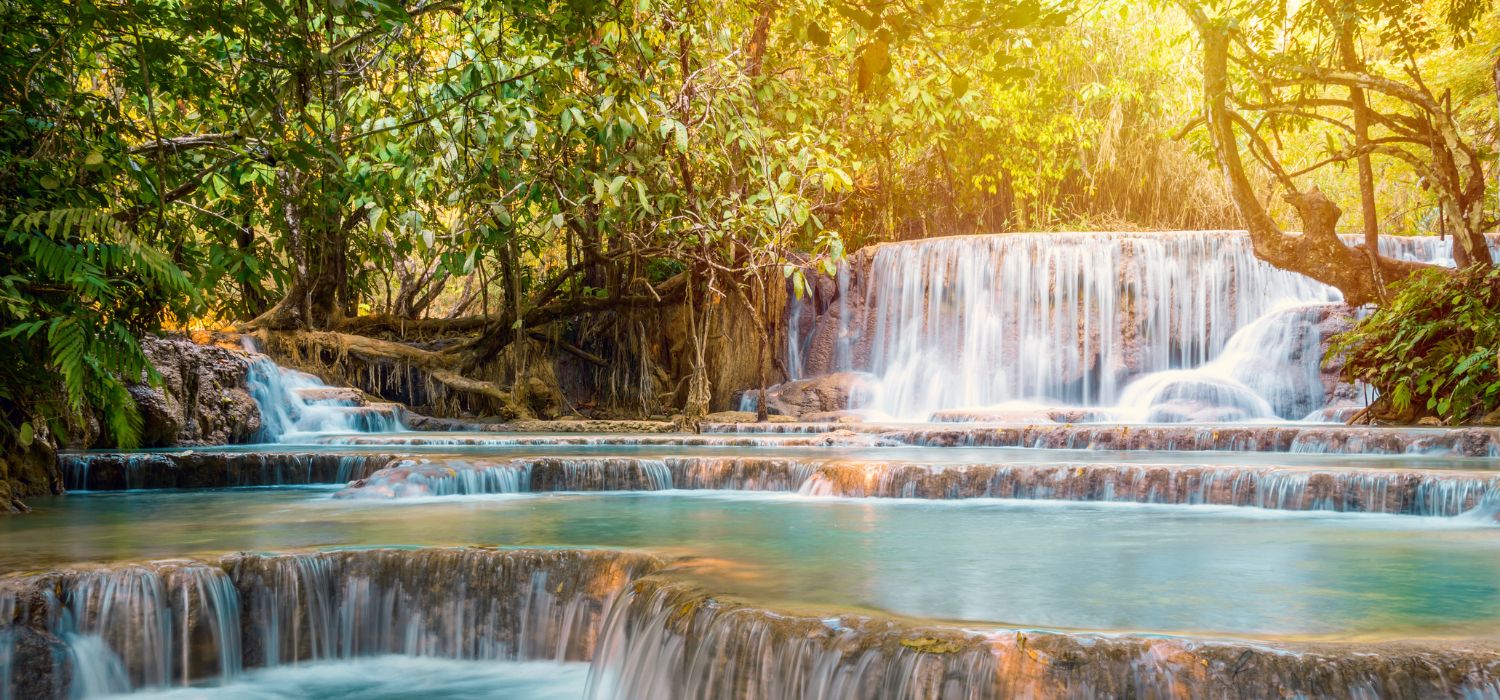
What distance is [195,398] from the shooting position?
1125 cm

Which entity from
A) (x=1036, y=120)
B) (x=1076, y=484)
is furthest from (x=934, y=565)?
(x=1036, y=120)

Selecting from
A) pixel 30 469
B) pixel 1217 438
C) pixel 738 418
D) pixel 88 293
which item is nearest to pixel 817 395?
pixel 738 418

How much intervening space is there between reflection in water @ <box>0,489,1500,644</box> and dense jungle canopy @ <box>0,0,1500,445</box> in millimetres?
842

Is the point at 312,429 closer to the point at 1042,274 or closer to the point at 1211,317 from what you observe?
the point at 1042,274

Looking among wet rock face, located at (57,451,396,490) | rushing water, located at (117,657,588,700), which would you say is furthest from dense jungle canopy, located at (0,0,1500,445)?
rushing water, located at (117,657,588,700)

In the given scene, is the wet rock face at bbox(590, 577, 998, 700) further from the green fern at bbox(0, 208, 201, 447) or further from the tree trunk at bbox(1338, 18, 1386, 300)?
the tree trunk at bbox(1338, 18, 1386, 300)

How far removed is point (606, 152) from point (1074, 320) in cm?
1047

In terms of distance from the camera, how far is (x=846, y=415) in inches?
585

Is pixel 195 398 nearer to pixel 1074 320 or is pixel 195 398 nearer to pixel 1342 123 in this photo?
pixel 1074 320

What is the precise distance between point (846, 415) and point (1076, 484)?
761 centimetres

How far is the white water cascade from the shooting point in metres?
15.0

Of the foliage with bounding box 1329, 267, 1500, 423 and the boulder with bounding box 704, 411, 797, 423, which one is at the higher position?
the foliage with bounding box 1329, 267, 1500, 423

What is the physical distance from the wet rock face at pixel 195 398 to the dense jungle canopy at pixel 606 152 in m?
0.53

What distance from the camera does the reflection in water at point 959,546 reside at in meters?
3.65
